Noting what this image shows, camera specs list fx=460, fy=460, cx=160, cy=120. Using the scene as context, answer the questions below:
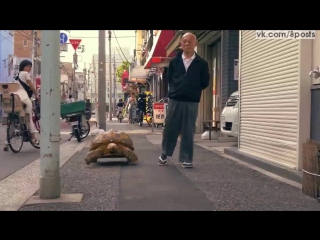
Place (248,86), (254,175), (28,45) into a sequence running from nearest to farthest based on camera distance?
1. (254,175)
2. (248,86)
3. (28,45)

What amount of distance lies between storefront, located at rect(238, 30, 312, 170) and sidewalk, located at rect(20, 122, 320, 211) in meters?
0.60

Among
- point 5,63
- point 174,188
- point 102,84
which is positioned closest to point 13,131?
point 174,188

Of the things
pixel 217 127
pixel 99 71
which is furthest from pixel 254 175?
pixel 99 71

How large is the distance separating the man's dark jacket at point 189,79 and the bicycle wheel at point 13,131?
3.76m

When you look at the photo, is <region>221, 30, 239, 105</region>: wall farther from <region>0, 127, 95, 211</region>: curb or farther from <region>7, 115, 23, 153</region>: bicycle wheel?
<region>0, 127, 95, 211</region>: curb

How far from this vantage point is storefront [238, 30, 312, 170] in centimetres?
620

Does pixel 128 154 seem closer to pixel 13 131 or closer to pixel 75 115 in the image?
pixel 13 131

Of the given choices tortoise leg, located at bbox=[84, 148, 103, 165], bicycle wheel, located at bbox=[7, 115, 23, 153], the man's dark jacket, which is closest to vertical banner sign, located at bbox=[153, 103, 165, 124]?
bicycle wheel, located at bbox=[7, 115, 23, 153]

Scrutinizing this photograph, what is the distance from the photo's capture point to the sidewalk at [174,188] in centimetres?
454

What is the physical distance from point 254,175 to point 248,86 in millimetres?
2460
